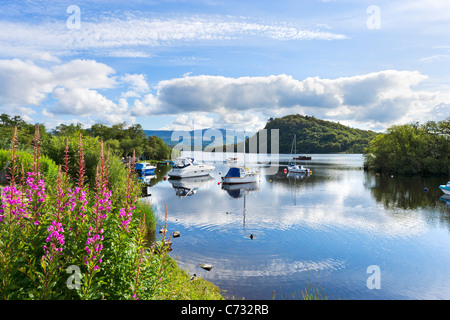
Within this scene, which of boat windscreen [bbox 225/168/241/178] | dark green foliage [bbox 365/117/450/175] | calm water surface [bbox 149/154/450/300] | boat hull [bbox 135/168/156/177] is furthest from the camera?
dark green foliage [bbox 365/117/450/175]

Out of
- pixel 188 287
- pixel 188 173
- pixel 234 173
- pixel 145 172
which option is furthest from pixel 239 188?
pixel 188 287

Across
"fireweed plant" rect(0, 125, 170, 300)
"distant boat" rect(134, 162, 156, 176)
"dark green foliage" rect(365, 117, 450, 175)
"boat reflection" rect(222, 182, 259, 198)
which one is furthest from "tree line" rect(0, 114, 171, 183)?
"dark green foliage" rect(365, 117, 450, 175)

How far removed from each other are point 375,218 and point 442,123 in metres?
61.3

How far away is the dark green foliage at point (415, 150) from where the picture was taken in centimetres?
6688

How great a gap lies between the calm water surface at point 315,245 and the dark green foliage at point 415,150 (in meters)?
38.1

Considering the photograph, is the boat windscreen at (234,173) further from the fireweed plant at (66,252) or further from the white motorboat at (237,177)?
the fireweed plant at (66,252)

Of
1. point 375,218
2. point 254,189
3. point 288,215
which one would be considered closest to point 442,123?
point 254,189

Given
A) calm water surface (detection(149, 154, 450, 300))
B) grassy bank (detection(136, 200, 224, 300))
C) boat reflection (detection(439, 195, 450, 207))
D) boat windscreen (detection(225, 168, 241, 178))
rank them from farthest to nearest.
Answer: boat windscreen (detection(225, 168, 241, 178)) < boat reflection (detection(439, 195, 450, 207)) < calm water surface (detection(149, 154, 450, 300)) < grassy bank (detection(136, 200, 224, 300))

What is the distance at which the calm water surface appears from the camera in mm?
13391

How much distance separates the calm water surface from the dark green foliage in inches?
1498

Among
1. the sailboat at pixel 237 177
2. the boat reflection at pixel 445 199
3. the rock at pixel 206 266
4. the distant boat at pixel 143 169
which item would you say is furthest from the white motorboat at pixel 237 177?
the rock at pixel 206 266

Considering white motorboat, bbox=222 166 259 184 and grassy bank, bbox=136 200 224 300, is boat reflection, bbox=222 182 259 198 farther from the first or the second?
grassy bank, bbox=136 200 224 300

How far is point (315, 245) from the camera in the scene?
18.9 meters
